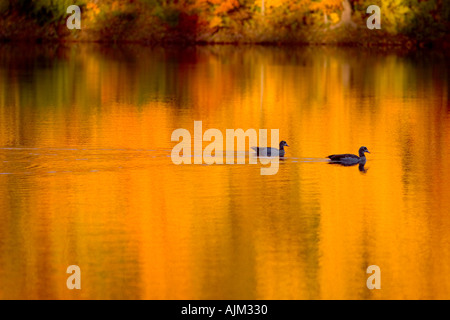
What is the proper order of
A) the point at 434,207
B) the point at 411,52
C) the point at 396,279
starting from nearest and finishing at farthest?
the point at 396,279 → the point at 434,207 → the point at 411,52

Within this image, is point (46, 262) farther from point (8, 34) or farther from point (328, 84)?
point (8, 34)

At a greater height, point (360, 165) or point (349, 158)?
point (349, 158)

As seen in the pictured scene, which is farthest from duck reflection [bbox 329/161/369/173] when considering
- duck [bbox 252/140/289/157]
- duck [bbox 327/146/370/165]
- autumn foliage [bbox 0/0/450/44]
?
autumn foliage [bbox 0/0/450/44]

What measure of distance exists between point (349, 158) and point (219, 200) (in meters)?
3.46

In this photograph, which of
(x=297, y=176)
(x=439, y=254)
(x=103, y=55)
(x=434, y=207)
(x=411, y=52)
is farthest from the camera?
(x=411, y=52)

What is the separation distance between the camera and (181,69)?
3866 cm

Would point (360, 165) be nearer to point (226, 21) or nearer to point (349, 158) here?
point (349, 158)

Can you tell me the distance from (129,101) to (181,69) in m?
12.5

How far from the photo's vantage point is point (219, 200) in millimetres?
13820

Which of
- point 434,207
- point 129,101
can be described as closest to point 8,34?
point 129,101

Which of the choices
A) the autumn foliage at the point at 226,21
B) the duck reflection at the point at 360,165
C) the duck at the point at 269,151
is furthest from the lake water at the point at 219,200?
the autumn foliage at the point at 226,21

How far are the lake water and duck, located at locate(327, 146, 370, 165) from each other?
0.54ft

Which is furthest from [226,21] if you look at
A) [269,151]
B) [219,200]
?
[219,200]

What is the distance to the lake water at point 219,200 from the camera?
10336 mm
